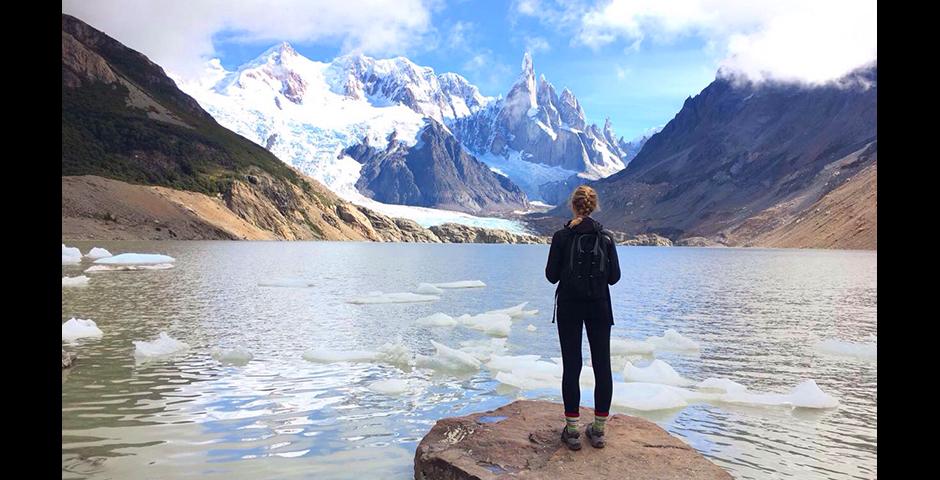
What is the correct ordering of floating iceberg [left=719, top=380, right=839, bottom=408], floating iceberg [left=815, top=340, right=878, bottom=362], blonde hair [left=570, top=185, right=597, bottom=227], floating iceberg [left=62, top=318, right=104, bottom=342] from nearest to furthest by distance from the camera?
blonde hair [left=570, top=185, right=597, bottom=227], floating iceberg [left=719, top=380, right=839, bottom=408], floating iceberg [left=62, top=318, right=104, bottom=342], floating iceberg [left=815, top=340, right=878, bottom=362]

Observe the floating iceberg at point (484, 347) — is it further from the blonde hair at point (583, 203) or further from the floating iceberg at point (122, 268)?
the floating iceberg at point (122, 268)

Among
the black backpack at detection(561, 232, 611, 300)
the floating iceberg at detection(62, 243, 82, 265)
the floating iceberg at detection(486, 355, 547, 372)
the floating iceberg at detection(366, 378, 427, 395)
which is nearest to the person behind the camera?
the black backpack at detection(561, 232, 611, 300)

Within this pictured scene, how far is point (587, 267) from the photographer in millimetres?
7645

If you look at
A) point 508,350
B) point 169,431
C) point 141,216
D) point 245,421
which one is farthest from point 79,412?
point 141,216

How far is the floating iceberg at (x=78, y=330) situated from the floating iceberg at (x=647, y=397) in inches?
665

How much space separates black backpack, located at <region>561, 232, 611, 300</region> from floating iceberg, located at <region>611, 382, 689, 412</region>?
614 cm

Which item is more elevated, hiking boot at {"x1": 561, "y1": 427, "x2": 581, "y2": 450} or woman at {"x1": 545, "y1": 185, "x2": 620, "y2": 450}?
woman at {"x1": 545, "y1": 185, "x2": 620, "y2": 450}

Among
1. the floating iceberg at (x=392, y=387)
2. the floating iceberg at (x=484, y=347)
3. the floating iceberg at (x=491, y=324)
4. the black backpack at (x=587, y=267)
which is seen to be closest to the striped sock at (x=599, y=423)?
the black backpack at (x=587, y=267)

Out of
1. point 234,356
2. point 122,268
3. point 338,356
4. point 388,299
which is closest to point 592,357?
point 338,356

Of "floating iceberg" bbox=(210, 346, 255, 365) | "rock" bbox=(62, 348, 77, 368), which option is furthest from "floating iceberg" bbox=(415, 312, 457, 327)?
"rock" bbox=(62, 348, 77, 368)

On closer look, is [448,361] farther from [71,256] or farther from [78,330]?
[71,256]

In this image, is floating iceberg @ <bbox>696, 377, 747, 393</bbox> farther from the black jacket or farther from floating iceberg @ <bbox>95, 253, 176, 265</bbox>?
floating iceberg @ <bbox>95, 253, 176, 265</bbox>

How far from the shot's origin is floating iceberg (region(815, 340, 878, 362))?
2048 cm
